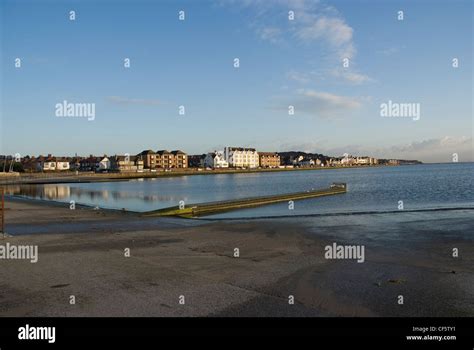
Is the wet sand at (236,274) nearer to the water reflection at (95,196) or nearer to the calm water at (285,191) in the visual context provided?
the calm water at (285,191)

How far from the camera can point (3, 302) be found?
30.7ft

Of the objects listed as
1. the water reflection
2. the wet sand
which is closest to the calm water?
the water reflection

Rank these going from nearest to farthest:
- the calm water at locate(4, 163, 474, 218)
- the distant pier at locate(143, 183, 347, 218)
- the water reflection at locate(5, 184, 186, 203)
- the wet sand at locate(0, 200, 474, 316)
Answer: the wet sand at locate(0, 200, 474, 316) → the distant pier at locate(143, 183, 347, 218) → the calm water at locate(4, 163, 474, 218) → the water reflection at locate(5, 184, 186, 203)

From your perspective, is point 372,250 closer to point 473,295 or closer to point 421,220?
point 473,295

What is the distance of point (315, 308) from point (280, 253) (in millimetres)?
6626

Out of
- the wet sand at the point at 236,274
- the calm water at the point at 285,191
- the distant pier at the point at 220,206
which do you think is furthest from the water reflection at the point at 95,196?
the wet sand at the point at 236,274

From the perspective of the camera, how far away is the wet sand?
9.13 m

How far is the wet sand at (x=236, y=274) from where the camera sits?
9.13m

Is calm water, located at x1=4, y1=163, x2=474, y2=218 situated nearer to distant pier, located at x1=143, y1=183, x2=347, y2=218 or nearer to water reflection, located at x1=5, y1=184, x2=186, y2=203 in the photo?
water reflection, located at x1=5, y1=184, x2=186, y2=203

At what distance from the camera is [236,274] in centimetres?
1211

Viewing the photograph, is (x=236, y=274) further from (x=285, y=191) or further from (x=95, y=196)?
(x=285, y=191)

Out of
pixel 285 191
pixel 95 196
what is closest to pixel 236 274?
pixel 95 196
